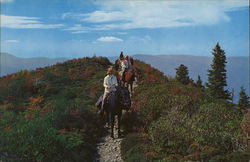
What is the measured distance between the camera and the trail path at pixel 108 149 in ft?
43.7

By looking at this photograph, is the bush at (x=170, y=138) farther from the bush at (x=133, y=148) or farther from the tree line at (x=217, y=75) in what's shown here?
the tree line at (x=217, y=75)

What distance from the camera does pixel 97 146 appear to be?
14727mm

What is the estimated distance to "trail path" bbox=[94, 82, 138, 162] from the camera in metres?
13.3

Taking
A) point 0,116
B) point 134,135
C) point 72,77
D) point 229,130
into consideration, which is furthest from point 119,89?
point 72,77

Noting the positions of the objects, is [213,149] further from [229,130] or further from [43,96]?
[43,96]

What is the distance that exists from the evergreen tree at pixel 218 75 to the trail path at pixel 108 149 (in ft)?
123

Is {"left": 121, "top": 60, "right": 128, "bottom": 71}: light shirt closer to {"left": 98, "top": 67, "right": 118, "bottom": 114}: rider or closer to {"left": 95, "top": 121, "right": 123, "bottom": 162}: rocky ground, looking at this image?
{"left": 98, "top": 67, "right": 118, "bottom": 114}: rider

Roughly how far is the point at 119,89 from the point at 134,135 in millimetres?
2284

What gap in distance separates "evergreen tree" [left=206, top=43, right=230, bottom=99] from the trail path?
37509 mm

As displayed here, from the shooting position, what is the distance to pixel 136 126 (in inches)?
620

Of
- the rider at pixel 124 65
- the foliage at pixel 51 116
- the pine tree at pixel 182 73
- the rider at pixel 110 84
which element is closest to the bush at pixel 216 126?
the rider at pixel 110 84

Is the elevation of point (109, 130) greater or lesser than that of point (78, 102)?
lesser

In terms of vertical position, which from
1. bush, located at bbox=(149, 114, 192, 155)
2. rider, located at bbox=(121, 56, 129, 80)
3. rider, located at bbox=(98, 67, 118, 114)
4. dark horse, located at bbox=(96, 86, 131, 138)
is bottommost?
bush, located at bbox=(149, 114, 192, 155)

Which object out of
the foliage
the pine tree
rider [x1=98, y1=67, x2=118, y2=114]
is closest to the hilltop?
the foliage
